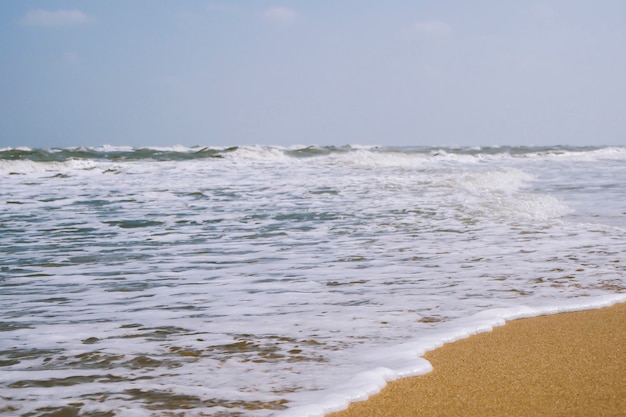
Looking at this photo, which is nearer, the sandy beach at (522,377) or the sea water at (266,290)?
the sandy beach at (522,377)

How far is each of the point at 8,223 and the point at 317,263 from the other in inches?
159

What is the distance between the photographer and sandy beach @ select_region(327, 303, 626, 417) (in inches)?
84.5

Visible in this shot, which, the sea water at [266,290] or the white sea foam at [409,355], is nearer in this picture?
the white sea foam at [409,355]

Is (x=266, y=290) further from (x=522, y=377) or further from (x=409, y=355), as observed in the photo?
(x=522, y=377)

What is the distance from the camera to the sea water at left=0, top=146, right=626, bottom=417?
7.88 feet

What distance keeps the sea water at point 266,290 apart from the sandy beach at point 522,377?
4.0 inches

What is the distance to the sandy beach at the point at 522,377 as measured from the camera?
2146 mm

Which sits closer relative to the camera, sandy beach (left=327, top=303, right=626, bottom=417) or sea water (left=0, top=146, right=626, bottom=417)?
sandy beach (left=327, top=303, right=626, bottom=417)

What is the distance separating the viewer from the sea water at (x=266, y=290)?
2402mm

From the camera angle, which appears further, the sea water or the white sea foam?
the sea water

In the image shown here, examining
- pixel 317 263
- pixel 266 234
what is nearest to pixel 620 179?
pixel 266 234

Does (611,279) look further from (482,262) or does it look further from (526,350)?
(526,350)

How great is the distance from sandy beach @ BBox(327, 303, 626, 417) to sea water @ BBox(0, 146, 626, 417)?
4.0 inches

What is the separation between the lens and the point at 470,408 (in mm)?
2150
